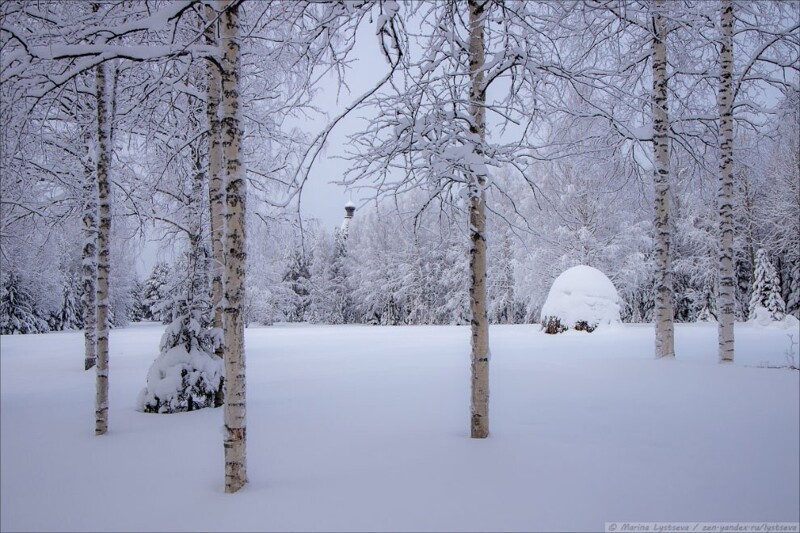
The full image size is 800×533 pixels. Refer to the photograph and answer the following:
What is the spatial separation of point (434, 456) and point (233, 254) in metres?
2.27

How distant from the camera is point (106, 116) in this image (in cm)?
527

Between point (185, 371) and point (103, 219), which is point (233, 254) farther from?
point (185, 371)

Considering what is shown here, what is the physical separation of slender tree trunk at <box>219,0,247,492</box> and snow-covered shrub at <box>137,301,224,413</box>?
297 centimetres

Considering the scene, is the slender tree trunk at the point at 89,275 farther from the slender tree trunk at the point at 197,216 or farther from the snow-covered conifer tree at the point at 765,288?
the snow-covered conifer tree at the point at 765,288

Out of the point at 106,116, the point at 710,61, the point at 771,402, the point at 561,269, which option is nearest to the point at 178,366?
the point at 106,116

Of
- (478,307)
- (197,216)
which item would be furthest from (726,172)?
(197,216)

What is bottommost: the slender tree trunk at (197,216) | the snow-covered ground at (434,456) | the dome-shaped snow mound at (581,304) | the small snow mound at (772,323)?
the snow-covered ground at (434,456)

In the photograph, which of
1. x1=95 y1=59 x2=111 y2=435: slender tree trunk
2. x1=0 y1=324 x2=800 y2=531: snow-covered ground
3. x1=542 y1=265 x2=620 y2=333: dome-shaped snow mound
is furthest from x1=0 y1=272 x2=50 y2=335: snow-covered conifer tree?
x1=542 y1=265 x2=620 y2=333: dome-shaped snow mound

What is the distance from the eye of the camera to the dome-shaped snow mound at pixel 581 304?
44.0 feet

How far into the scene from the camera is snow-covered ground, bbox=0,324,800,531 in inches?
110

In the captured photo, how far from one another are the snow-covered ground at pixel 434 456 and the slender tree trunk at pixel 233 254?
0.39 metres

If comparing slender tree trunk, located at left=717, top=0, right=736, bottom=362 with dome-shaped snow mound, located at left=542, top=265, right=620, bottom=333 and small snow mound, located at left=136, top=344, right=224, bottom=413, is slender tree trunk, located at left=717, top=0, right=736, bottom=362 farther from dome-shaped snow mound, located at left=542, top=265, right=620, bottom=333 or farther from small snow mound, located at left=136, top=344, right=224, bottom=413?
small snow mound, located at left=136, top=344, right=224, bottom=413

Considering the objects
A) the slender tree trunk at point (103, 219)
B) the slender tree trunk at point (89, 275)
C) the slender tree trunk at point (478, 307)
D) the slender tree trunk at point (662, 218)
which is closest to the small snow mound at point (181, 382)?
the slender tree trunk at point (103, 219)

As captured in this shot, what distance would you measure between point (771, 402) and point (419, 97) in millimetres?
4304
